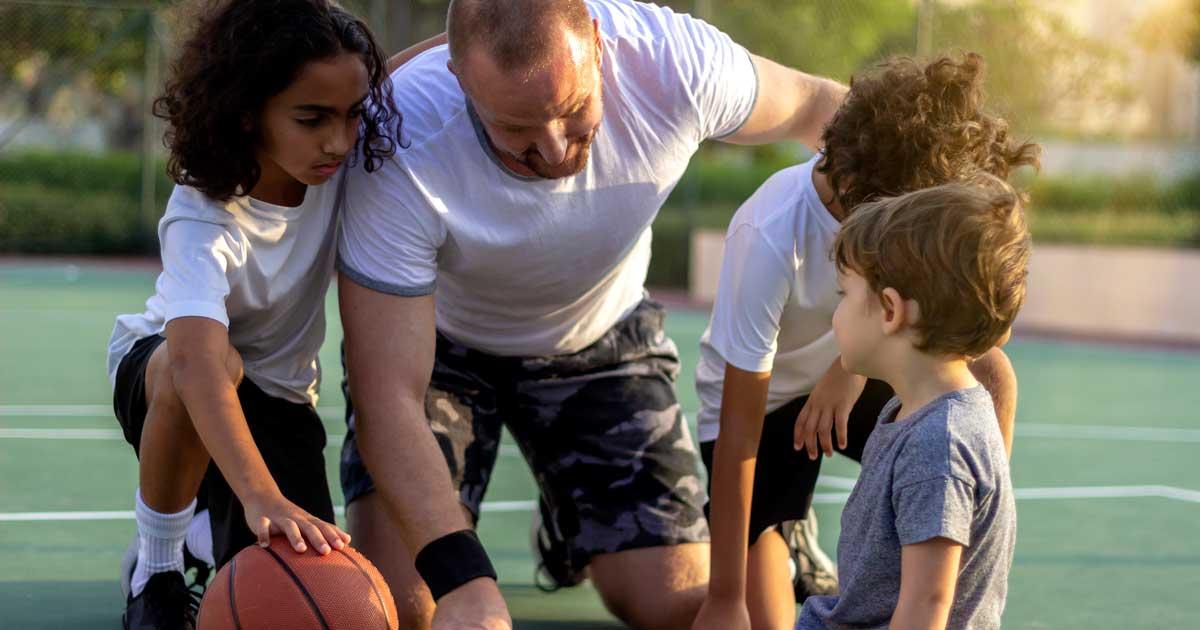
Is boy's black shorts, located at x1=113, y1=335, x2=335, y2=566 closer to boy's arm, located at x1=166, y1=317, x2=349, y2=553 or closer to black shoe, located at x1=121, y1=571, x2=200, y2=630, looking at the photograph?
black shoe, located at x1=121, y1=571, x2=200, y2=630

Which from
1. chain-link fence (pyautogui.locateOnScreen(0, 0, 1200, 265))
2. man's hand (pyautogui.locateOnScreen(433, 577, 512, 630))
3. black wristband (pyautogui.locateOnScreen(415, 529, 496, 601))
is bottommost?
chain-link fence (pyautogui.locateOnScreen(0, 0, 1200, 265))

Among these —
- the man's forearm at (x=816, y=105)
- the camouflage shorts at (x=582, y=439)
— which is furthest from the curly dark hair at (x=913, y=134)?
the camouflage shorts at (x=582, y=439)

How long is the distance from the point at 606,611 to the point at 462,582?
1.07 m

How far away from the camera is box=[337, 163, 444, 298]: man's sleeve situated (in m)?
3.11

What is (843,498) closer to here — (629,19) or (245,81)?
(629,19)

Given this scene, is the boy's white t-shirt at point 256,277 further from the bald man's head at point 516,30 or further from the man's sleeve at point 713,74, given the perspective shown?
the man's sleeve at point 713,74

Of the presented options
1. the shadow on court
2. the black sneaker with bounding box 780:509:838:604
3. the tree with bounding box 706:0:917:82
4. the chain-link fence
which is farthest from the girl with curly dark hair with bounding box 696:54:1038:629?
the tree with bounding box 706:0:917:82

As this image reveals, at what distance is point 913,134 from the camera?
3055mm

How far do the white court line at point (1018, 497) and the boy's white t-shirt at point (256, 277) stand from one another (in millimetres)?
1129

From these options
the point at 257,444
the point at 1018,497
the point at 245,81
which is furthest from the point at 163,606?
the point at 1018,497

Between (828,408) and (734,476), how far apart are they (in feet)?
1.01

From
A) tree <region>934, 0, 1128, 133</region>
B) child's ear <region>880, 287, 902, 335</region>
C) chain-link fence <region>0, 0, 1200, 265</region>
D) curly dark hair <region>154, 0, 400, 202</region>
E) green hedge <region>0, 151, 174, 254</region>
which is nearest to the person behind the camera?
child's ear <region>880, 287, 902, 335</region>

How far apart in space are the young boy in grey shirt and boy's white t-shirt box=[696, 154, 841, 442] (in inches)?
21.9

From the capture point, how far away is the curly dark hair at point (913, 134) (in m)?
3.05
